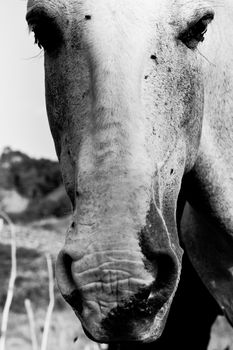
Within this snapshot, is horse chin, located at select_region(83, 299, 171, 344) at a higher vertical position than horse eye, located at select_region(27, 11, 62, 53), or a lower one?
lower

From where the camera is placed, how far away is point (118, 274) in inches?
76.3

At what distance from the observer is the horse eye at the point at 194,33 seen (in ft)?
8.13

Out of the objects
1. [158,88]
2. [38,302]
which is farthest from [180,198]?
[38,302]

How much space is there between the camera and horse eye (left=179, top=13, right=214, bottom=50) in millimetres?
2479

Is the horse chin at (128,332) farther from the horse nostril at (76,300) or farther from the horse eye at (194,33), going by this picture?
the horse eye at (194,33)

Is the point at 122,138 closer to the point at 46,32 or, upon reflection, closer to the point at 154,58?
the point at 154,58

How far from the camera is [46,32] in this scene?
8.20ft

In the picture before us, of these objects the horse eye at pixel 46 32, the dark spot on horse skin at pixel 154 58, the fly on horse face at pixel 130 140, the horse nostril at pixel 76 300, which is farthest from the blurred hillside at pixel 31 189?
the horse nostril at pixel 76 300

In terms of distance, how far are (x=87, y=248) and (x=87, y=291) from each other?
5.0 inches

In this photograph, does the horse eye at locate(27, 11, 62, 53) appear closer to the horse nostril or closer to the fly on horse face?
the fly on horse face

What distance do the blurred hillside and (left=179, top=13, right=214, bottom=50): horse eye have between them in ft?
32.5

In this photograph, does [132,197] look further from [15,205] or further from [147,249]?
→ [15,205]

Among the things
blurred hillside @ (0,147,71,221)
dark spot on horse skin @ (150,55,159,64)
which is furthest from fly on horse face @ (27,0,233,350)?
blurred hillside @ (0,147,71,221)

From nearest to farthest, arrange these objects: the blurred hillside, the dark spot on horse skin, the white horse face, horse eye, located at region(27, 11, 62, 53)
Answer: the white horse face, the dark spot on horse skin, horse eye, located at region(27, 11, 62, 53), the blurred hillside
